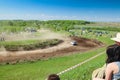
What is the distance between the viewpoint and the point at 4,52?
53219 millimetres

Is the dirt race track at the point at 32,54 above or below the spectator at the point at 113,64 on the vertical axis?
below

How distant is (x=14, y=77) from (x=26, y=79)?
2172 millimetres

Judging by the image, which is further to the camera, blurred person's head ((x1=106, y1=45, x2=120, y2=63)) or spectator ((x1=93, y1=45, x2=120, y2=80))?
blurred person's head ((x1=106, y1=45, x2=120, y2=63))

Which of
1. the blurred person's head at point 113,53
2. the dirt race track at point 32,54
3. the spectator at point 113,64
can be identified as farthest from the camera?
the dirt race track at point 32,54

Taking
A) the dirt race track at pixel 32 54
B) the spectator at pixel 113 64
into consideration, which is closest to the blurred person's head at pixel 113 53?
the spectator at pixel 113 64

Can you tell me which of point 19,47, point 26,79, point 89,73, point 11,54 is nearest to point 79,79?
point 89,73

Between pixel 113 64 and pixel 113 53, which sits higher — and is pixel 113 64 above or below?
below

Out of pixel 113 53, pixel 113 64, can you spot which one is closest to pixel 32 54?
pixel 113 53

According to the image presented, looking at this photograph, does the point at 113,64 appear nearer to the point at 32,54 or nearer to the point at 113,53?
the point at 113,53

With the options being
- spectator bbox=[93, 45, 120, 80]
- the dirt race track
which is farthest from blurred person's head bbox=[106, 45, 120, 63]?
the dirt race track

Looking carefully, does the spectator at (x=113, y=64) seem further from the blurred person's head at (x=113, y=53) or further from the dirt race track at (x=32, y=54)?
the dirt race track at (x=32, y=54)

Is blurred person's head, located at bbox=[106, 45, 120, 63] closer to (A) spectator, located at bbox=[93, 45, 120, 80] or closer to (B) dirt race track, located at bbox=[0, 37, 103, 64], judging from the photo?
(A) spectator, located at bbox=[93, 45, 120, 80]

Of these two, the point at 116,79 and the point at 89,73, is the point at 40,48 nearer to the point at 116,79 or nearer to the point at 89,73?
the point at 89,73

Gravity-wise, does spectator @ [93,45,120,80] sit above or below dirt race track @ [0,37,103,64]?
above
